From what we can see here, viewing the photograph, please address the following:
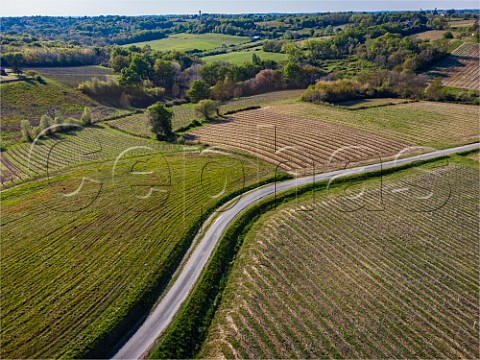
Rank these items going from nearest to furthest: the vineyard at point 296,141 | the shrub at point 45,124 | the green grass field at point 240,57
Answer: the vineyard at point 296,141 < the shrub at point 45,124 < the green grass field at point 240,57

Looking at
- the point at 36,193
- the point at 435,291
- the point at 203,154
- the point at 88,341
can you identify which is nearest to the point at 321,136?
the point at 203,154

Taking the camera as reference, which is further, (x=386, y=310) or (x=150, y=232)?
(x=150, y=232)

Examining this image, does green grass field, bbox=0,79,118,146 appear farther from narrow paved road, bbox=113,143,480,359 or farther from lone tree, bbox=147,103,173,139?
narrow paved road, bbox=113,143,480,359

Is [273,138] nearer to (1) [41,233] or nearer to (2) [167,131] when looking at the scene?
(2) [167,131]

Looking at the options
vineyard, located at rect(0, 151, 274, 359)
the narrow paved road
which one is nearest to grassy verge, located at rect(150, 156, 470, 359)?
the narrow paved road

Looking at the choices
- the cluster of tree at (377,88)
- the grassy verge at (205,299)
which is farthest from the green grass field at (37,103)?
the grassy verge at (205,299)

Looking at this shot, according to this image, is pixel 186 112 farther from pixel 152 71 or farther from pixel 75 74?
pixel 75 74

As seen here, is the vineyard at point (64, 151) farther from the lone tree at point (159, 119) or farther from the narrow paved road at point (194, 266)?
the narrow paved road at point (194, 266)
